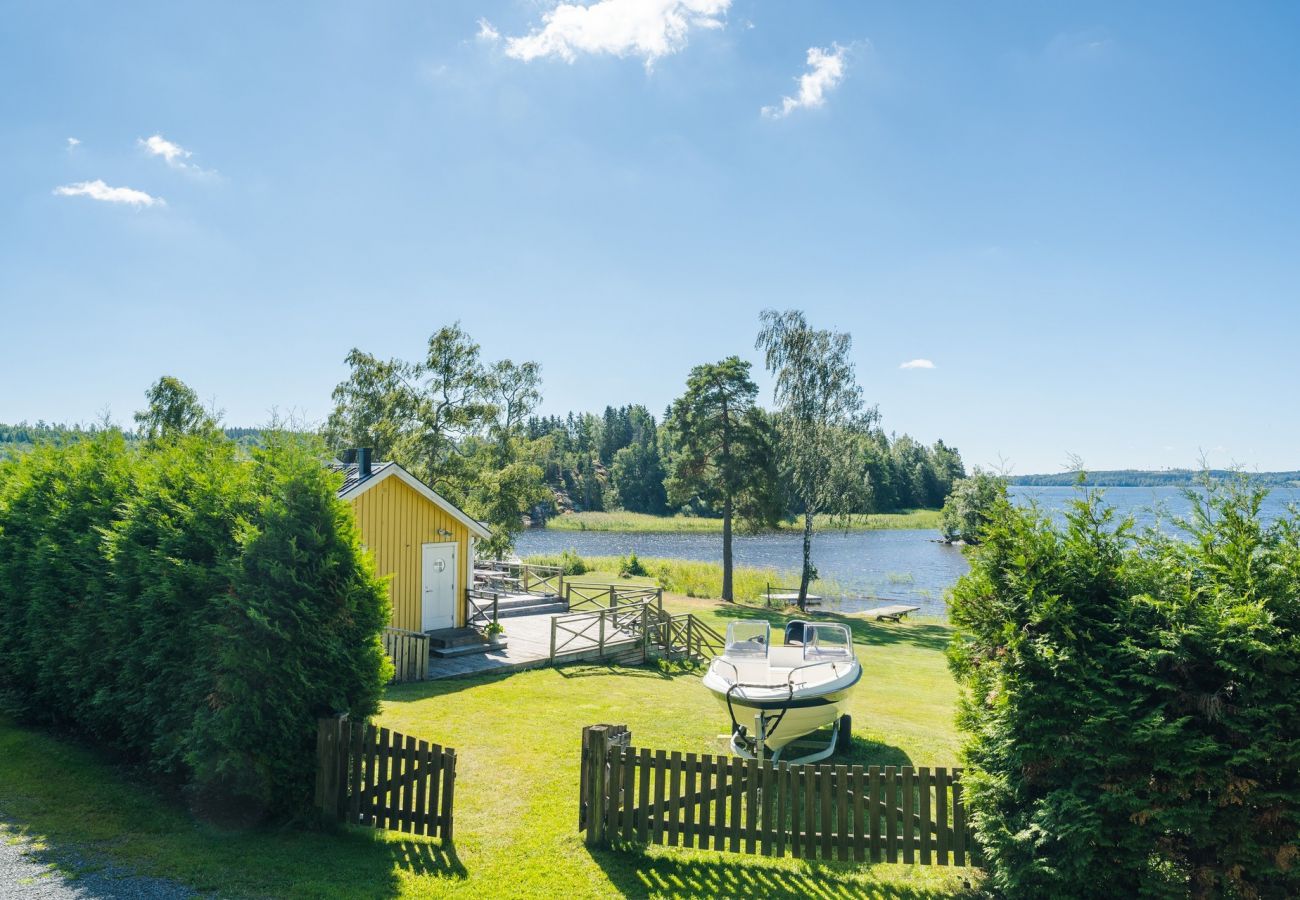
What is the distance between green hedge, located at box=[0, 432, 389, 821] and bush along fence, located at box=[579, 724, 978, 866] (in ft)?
8.54

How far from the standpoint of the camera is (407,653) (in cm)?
1448

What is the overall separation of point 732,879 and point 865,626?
21.9 meters

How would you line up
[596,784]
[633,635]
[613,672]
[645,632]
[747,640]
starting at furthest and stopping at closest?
[633,635] < [645,632] < [613,672] < [747,640] < [596,784]

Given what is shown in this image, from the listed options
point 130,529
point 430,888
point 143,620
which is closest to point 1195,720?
point 430,888

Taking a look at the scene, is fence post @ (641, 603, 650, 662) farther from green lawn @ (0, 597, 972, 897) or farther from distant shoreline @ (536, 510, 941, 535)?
distant shoreline @ (536, 510, 941, 535)

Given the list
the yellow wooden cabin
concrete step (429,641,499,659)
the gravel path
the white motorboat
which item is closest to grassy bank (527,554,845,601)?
the yellow wooden cabin

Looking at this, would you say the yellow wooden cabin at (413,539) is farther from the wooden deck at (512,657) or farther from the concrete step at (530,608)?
the concrete step at (530,608)

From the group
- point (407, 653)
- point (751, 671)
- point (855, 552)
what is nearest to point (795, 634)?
point (751, 671)

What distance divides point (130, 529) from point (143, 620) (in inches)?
44.1

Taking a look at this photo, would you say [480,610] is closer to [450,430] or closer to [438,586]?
[438,586]

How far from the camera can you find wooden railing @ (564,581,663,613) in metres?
20.0

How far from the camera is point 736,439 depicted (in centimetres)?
3109

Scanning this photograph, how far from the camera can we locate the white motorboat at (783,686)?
9.28 metres

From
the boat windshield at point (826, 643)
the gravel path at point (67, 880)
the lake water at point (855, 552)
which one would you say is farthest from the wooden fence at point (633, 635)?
the gravel path at point (67, 880)
